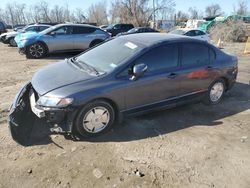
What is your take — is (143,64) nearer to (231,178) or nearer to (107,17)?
(231,178)

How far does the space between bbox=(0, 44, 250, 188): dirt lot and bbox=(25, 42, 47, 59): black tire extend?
23.2 feet

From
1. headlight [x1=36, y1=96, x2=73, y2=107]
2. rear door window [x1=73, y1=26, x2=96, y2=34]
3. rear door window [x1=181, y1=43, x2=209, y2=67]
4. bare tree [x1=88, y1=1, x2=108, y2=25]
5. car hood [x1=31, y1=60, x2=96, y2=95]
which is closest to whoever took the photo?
headlight [x1=36, y1=96, x2=73, y2=107]

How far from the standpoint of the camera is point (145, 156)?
13.1 feet

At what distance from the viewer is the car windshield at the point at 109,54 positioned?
4711mm

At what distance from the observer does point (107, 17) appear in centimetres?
6425

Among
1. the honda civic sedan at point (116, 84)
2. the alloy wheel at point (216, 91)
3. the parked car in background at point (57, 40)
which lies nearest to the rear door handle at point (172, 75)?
the honda civic sedan at point (116, 84)

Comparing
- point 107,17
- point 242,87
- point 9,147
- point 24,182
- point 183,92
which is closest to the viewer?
point 24,182

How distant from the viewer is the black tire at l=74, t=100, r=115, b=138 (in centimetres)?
423

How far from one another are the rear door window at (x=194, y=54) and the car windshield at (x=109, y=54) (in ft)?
3.11

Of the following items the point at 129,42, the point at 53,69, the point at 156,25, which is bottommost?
the point at 156,25

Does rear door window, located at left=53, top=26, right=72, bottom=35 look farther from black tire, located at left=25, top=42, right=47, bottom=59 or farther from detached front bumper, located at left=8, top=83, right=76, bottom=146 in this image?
detached front bumper, located at left=8, top=83, right=76, bottom=146

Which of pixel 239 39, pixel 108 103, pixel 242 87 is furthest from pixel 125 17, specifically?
pixel 108 103

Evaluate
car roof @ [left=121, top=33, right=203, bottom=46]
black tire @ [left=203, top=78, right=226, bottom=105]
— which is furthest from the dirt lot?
car roof @ [left=121, top=33, right=203, bottom=46]

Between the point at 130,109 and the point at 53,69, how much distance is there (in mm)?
A: 1538
